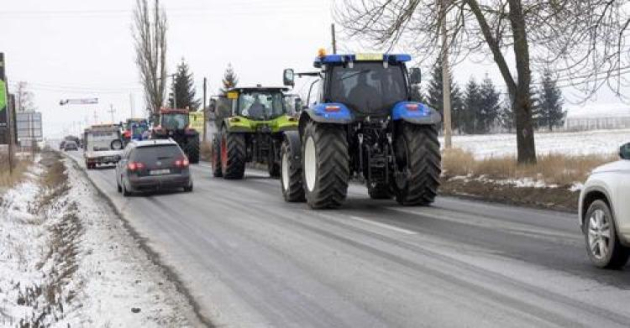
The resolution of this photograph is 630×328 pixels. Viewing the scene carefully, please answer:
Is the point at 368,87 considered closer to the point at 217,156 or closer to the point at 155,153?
the point at 155,153

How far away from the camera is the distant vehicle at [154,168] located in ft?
67.3

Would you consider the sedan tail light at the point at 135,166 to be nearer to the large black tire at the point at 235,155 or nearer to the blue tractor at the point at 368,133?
the large black tire at the point at 235,155

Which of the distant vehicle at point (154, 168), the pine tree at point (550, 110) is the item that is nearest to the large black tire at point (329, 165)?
the distant vehicle at point (154, 168)

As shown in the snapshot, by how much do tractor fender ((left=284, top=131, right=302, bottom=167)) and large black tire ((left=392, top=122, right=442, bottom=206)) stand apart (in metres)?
2.28

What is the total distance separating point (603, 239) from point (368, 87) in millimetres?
7484

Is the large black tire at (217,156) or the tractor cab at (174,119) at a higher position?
the tractor cab at (174,119)

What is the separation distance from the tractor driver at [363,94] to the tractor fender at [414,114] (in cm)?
51

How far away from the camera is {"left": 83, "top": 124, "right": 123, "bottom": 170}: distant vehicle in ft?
128

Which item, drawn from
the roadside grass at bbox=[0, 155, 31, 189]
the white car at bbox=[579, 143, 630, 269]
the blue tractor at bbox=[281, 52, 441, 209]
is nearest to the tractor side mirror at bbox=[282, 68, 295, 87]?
the blue tractor at bbox=[281, 52, 441, 209]

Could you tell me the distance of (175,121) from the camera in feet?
129

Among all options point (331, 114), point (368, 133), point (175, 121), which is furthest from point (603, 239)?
point (175, 121)

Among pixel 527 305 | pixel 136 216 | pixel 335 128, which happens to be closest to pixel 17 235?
pixel 136 216

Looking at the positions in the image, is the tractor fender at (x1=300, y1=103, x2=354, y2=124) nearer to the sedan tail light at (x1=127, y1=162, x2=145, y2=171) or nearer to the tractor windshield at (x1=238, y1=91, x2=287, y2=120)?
the sedan tail light at (x1=127, y1=162, x2=145, y2=171)

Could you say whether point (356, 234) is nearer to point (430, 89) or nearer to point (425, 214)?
point (425, 214)
